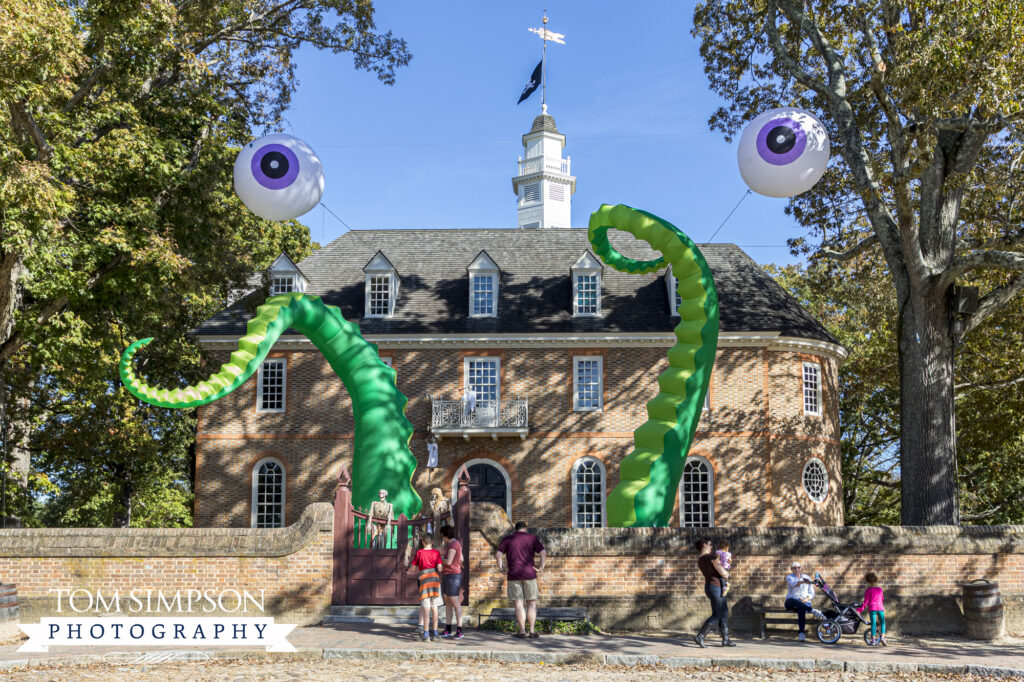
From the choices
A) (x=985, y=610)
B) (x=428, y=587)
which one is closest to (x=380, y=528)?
(x=428, y=587)

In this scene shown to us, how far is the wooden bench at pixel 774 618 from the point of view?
1386 cm

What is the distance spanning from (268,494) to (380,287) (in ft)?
24.1

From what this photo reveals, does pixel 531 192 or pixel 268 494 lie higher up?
pixel 531 192

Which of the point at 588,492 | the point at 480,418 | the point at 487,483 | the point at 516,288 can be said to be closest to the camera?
the point at 480,418

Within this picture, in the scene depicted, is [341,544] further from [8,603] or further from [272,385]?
[272,385]

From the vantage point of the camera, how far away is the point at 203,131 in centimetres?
2225

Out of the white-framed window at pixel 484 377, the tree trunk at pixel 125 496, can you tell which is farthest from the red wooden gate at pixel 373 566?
the tree trunk at pixel 125 496

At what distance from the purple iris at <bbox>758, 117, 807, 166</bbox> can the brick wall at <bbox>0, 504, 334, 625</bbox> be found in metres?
9.48

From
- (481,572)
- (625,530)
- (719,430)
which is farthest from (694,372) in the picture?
(719,430)

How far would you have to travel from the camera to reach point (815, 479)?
27.1 m

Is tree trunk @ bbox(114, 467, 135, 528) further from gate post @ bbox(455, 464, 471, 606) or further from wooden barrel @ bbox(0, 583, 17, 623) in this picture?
gate post @ bbox(455, 464, 471, 606)

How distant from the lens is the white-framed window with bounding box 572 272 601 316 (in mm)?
28344

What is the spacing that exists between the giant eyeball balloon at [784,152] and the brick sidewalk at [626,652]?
277 inches

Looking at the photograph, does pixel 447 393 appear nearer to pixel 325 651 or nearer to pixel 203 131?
pixel 203 131
